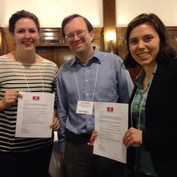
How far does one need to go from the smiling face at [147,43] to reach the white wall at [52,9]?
6197 millimetres

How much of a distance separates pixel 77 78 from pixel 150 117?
2.52 feet

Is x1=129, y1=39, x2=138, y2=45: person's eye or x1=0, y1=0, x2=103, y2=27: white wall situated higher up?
x1=0, y1=0, x2=103, y2=27: white wall

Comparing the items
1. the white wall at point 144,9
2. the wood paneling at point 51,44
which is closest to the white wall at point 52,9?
the wood paneling at point 51,44

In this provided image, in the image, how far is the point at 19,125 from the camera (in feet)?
5.62

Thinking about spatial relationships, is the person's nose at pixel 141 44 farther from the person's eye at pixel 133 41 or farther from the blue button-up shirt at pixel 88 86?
the blue button-up shirt at pixel 88 86

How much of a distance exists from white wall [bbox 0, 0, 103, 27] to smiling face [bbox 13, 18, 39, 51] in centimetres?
561

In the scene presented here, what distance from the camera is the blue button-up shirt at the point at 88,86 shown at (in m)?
1.83

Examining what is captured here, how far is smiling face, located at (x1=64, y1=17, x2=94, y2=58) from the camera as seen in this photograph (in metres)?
1.86

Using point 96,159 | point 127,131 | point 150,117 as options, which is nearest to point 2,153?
point 96,159

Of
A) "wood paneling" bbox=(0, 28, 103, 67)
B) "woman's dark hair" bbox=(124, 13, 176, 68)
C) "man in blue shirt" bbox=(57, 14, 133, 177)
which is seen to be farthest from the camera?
"wood paneling" bbox=(0, 28, 103, 67)

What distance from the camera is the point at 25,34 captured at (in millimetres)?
1791

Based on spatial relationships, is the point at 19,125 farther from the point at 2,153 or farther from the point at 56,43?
the point at 56,43

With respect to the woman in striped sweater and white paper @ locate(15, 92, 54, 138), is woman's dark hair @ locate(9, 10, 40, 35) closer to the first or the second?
the woman in striped sweater

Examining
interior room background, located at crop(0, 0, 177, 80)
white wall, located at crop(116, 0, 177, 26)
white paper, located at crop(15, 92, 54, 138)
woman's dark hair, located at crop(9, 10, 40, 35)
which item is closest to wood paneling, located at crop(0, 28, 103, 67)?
interior room background, located at crop(0, 0, 177, 80)
